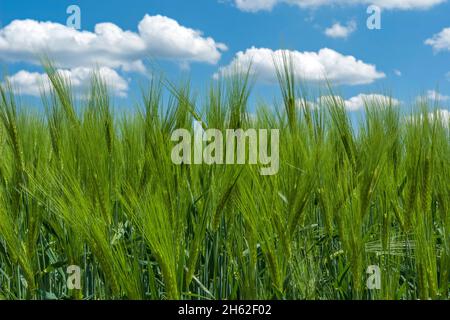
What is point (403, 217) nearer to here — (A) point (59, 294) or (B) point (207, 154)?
(B) point (207, 154)

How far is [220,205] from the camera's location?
1534mm

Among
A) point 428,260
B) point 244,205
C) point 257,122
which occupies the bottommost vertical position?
point 428,260

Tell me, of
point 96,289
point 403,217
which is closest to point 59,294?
point 96,289

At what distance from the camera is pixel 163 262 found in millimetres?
1249

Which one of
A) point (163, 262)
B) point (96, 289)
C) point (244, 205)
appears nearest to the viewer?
point (163, 262)

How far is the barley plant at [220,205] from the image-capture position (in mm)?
1398

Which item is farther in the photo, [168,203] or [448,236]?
[448,236]

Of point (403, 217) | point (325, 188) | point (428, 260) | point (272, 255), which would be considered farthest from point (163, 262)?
point (403, 217)

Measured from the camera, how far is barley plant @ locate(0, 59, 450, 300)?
4.59 feet

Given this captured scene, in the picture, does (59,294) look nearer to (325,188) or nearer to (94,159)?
(94,159)

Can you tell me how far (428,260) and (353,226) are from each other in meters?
0.19
